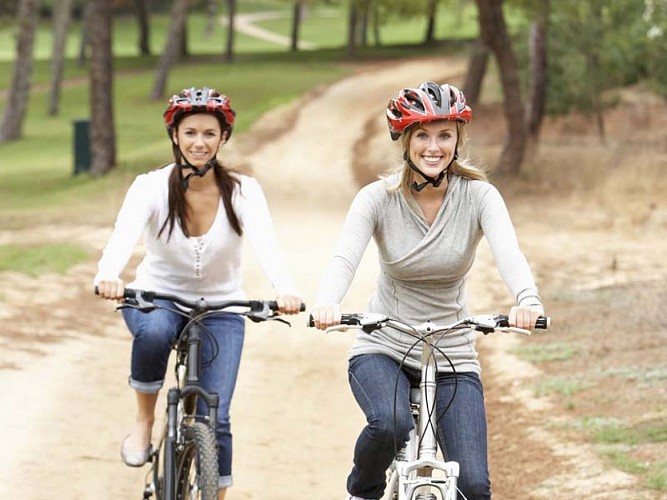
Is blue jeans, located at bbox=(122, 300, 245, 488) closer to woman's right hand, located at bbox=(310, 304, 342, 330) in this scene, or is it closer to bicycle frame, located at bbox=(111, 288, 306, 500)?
bicycle frame, located at bbox=(111, 288, 306, 500)

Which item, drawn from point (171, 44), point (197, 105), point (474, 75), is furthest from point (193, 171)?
point (171, 44)

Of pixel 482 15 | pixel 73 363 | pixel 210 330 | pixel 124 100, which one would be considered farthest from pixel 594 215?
pixel 124 100

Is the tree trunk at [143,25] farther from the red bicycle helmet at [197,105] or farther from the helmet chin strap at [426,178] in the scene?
the helmet chin strap at [426,178]

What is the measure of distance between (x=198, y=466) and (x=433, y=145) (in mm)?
1569

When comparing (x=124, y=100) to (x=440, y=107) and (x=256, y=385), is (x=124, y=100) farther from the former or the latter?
(x=440, y=107)

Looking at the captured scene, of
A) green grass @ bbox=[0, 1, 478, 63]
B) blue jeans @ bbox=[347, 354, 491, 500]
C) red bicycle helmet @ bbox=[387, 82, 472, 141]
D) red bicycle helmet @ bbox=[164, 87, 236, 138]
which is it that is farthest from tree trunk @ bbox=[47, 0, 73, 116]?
blue jeans @ bbox=[347, 354, 491, 500]

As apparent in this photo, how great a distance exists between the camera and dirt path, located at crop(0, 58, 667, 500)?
755cm

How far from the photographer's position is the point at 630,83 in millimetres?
37938

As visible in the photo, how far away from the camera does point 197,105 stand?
19.7ft

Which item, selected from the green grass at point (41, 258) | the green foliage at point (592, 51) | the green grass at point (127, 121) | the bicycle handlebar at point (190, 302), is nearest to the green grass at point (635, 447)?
the bicycle handlebar at point (190, 302)

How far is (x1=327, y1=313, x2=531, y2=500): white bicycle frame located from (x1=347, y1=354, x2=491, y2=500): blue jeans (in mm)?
53

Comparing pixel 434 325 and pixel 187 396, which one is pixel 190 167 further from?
pixel 434 325

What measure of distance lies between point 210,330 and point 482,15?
61.8 ft

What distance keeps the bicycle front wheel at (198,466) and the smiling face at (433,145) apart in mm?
1392
